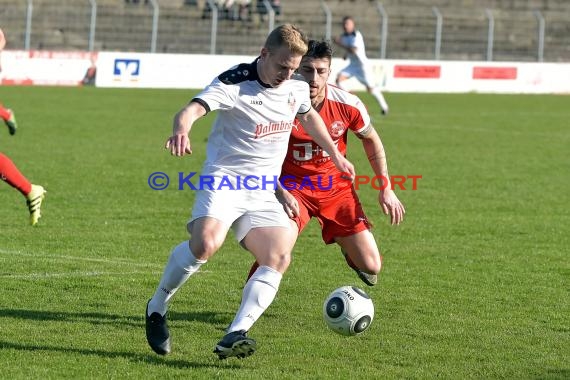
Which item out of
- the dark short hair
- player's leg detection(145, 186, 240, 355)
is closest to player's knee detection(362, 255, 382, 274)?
the dark short hair

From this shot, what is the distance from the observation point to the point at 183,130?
18.4 ft

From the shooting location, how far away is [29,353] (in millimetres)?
6121

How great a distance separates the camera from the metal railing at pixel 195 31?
109 feet

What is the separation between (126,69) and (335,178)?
79.8 ft

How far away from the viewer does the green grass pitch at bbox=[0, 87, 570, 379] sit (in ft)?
20.1

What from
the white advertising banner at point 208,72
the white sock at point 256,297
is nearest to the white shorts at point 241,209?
the white sock at point 256,297

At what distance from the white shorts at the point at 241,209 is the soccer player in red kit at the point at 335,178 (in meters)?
1.06

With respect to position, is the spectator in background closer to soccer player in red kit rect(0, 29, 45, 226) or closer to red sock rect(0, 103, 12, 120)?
red sock rect(0, 103, 12, 120)

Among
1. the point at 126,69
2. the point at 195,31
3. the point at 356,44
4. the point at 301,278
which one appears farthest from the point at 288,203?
the point at 195,31

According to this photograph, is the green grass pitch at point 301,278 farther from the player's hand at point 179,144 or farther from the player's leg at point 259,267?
the player's hand at point 179,144

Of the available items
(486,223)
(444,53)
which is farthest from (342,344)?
(444,53)

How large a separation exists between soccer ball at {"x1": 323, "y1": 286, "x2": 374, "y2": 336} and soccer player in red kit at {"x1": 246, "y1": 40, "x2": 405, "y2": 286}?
82 centimetres

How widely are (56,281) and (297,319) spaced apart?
2.01 meters

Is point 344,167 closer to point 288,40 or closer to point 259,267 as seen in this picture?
point 259,267
